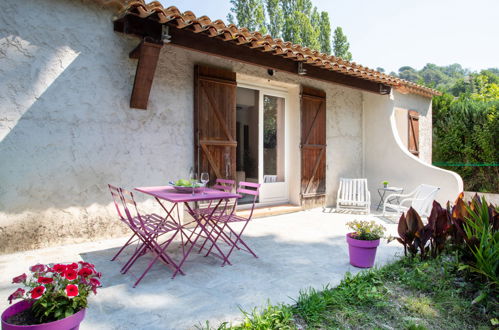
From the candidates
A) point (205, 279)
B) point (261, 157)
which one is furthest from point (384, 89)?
point (205, 279)

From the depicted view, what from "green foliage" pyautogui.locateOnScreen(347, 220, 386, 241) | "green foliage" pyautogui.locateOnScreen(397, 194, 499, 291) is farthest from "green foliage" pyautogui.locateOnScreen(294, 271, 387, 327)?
"green foliage" pyautogui.locateOnScreen(397, 194, 499, 291)

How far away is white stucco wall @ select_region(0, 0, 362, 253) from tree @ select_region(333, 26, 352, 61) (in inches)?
758

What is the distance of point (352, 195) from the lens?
6.73 meters

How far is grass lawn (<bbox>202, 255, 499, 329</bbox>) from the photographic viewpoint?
7.19ft

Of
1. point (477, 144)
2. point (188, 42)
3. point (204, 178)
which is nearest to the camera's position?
point (204, 178)

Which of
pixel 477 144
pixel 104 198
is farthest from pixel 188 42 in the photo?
pixel 477 144

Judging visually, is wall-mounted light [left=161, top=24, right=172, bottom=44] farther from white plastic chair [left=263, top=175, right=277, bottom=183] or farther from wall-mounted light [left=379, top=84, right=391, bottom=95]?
wall-mounted light [left=379, top=84, right=391, bottom=95]

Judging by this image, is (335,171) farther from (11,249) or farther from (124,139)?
(11,249)

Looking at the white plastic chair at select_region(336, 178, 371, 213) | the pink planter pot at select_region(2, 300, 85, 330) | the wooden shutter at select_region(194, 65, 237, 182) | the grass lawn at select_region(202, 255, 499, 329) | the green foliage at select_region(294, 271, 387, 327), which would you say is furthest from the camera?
the white plastic chair at select_region(336, 178, 371, 213)

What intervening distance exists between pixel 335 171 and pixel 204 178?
15.0ft

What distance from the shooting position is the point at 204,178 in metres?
3.42

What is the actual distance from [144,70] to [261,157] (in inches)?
115

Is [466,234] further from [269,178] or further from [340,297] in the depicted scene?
[269,178]

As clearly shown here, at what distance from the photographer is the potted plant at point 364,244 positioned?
3215mm
